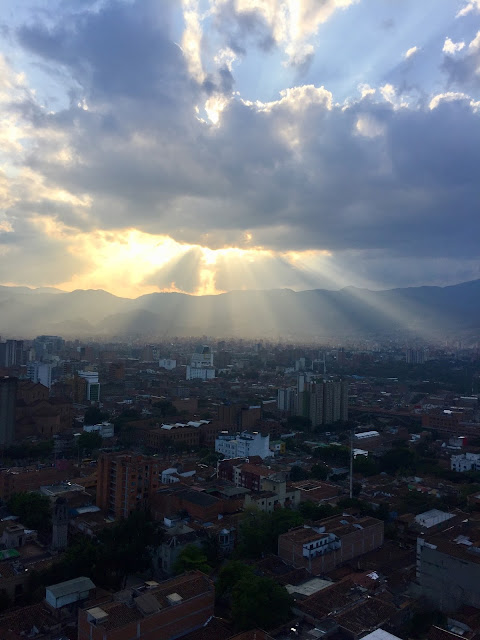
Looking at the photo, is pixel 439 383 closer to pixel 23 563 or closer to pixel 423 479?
pixel 423 479

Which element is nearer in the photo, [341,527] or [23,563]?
[23,563]

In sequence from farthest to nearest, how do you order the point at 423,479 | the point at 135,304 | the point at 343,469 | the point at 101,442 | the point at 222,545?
the point at 135,304
the point at 101,442
the point at 343,469
the point at 423,479
the point at 222,545

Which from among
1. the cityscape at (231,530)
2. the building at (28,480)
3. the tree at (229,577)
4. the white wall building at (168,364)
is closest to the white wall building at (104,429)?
the cityscape at (231,530)

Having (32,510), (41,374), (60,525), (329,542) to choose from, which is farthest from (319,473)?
(41,374)

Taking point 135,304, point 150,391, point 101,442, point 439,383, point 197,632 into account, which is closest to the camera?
point 197,632

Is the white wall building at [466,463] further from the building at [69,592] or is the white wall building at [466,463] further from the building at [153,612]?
the building at [69,592]

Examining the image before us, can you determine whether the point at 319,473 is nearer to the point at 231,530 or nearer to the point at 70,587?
the point at 231,530

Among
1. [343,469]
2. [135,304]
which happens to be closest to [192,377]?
[343,469]
